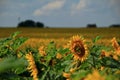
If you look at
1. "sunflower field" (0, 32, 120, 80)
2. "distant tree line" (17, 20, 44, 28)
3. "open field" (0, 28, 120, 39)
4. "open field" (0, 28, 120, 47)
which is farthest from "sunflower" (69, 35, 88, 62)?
"distant tree line" (17, 20, 44, 28)

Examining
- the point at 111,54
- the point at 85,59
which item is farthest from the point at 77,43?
the point at 111,54

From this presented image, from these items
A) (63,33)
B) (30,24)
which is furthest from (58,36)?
(30,24)

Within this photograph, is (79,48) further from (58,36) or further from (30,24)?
(30,24)

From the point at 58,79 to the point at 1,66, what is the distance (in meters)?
0.38

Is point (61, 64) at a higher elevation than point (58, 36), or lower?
higher

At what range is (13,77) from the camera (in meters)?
2.10

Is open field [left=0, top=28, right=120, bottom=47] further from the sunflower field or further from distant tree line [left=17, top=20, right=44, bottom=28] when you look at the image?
distant tree line [left=17, top=20, right=44, bottom=28]

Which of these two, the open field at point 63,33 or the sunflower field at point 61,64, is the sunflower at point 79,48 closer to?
the sunflower field at point 61,64

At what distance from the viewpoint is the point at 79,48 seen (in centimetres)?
242

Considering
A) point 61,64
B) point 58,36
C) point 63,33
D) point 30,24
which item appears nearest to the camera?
point 61,64

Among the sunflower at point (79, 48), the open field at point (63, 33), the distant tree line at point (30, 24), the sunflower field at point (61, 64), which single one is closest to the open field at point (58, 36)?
the open field at point (63, 33)

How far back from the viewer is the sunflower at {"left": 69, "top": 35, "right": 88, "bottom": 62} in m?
2.41

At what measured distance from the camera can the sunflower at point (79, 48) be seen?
2.41 metres

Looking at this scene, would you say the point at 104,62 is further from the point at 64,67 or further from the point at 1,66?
the point at 1,66
